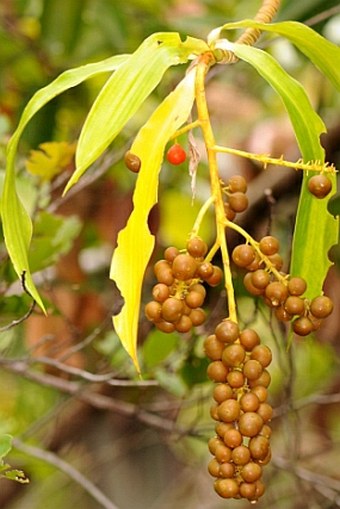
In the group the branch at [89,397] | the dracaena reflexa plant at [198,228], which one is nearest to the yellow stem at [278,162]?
the dracaena reflexa plant at [198,228]

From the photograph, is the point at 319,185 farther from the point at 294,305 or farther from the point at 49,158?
the point at 49,158

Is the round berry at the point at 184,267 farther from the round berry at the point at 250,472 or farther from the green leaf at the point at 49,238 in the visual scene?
the green leaf at the point at 49,238

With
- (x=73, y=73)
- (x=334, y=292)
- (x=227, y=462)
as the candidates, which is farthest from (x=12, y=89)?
(x=227, y=462)

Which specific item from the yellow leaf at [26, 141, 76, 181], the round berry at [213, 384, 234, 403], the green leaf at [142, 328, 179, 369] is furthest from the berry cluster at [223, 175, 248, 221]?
the green leaf at [142, 328, 179, 369]

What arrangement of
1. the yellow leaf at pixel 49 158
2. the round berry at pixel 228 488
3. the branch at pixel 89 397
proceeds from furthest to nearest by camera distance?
the branch at pixel 89 397 → the yellow leaf at pixel 49 158 → the round berry at pixel 228 488

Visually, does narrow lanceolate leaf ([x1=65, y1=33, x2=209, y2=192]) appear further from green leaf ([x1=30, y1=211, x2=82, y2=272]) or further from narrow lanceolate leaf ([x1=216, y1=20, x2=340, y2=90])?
green leaf ([x1=30, y1=211, x2=82, y2=272])

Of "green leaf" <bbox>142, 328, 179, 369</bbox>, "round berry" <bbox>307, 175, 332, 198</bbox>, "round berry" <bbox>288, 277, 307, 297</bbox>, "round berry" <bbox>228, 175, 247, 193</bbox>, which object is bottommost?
"green leaf" <bbox>142, 328, 179, 369</bbox>

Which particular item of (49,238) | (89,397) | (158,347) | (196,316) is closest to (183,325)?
(196,316)
